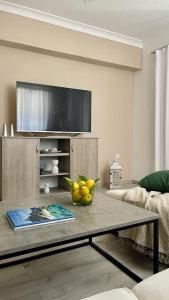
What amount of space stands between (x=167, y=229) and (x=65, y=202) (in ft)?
2.25

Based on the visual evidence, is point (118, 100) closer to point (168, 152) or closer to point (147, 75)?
point (147, 75)

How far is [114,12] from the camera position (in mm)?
3242

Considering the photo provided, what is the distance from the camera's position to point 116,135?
4320 millimetres

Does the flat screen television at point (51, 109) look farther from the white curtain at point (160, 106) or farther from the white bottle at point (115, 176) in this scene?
the white curtain at point (160, 106)

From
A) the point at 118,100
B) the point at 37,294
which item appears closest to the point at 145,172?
the point at 118,100

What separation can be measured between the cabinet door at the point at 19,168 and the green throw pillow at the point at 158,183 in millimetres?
1601

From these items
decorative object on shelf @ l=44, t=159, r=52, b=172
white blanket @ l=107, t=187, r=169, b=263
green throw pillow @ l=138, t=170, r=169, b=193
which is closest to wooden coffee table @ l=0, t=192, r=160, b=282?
white blanket @ l=107, t=187, r=169, b=263

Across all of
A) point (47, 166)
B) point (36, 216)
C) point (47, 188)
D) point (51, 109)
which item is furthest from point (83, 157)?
point (36, 216)

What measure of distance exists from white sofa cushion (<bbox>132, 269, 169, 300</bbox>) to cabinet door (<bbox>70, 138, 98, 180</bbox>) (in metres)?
2.74

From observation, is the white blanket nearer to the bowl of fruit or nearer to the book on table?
the bowl of fruit

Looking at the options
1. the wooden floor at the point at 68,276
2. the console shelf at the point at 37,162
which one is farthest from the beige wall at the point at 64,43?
the wooden floor at the point at 68,276

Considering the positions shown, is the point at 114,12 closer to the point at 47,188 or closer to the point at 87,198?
the point at 47,188

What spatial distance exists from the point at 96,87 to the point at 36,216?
3183 millimetres

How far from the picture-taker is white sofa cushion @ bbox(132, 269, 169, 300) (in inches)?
27.7
